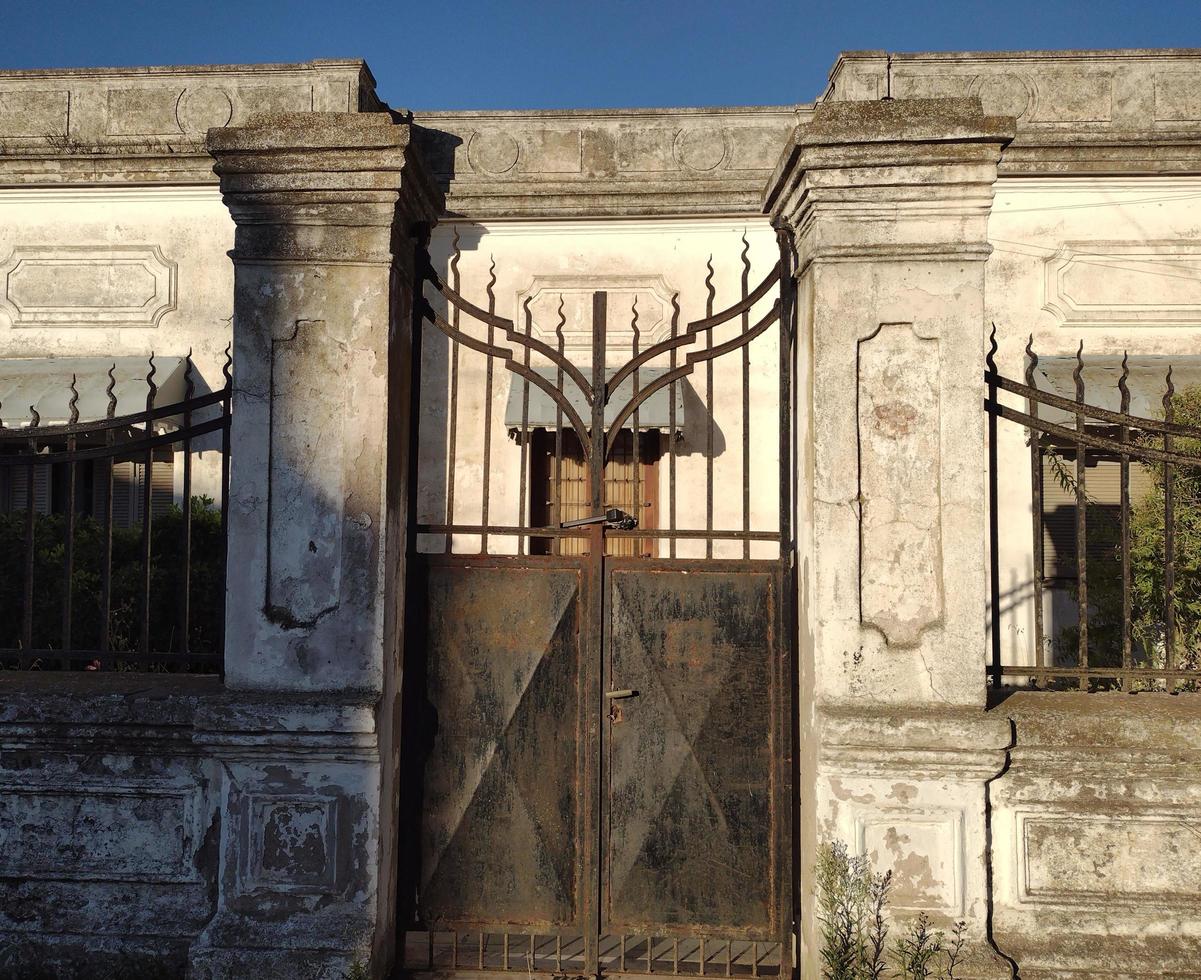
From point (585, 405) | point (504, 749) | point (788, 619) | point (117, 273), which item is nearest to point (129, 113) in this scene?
point (117, 273)

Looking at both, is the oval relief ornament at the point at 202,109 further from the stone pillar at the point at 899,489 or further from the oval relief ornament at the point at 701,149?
the stone pillar at the point at 899,489

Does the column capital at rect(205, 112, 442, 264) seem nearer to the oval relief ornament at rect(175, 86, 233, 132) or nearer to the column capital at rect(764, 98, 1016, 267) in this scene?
the column capital at rect(764, 98, 1016, 267)

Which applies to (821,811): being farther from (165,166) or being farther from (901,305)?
(165,166)

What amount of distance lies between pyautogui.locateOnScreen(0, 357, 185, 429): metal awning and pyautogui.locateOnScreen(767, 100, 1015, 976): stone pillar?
6.86 m

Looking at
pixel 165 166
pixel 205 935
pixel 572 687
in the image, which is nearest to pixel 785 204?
pixel 572 687

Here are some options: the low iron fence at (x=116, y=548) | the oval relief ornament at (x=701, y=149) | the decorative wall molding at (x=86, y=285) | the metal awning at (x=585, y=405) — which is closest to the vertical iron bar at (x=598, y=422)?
the low iron fence at (x=116, y=548)

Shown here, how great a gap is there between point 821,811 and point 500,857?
125 cm

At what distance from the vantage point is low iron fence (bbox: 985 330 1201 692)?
3.60 m

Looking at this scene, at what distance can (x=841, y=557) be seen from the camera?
350cm

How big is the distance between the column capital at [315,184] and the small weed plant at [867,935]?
2.73 metres

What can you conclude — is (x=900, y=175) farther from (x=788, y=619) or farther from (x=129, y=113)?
(x=129, y=113)

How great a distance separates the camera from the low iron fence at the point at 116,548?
151 inches

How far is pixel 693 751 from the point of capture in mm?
3760

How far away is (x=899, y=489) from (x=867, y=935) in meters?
1.55
